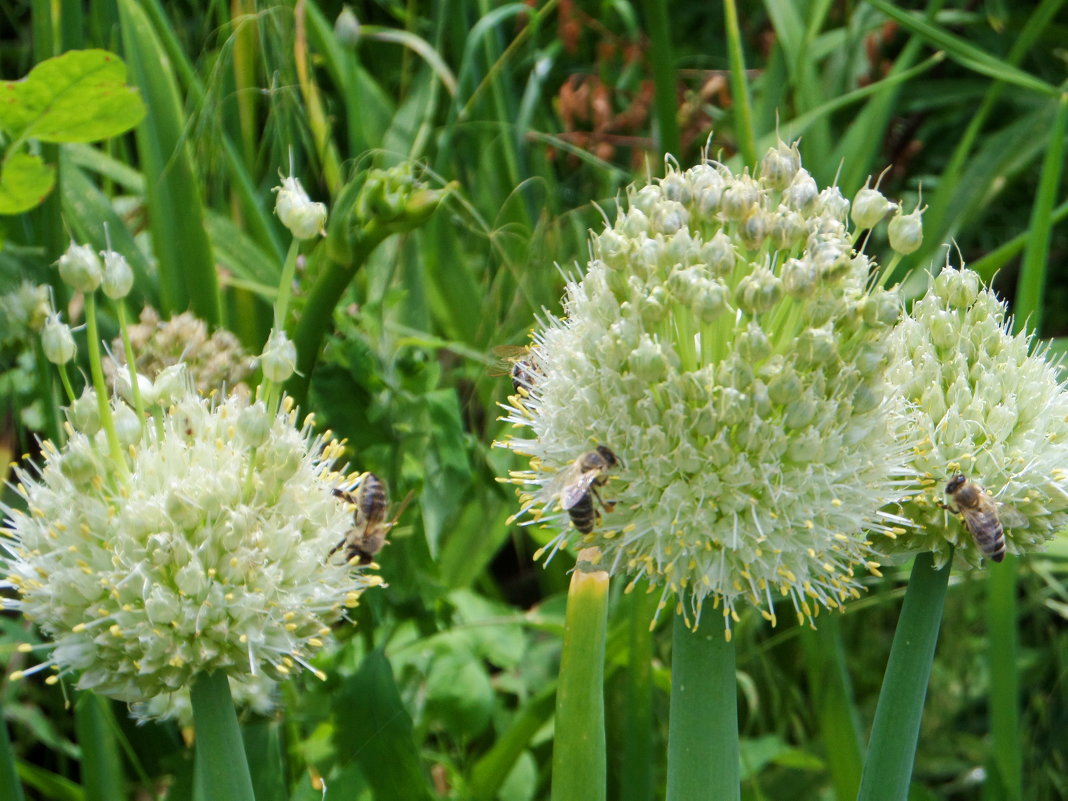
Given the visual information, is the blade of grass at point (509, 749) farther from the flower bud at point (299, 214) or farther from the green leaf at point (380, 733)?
the flower bud at point (299, 214)

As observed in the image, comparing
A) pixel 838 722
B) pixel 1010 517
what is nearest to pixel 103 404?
pixel 1010 517

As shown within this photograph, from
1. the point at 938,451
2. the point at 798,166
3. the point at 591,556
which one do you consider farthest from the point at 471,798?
the point at 798,166

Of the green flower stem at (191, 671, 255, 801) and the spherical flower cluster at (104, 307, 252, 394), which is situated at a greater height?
the spherical flower cluster at (104, 307, 252, 394)

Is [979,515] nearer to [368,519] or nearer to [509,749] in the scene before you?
[368,519]

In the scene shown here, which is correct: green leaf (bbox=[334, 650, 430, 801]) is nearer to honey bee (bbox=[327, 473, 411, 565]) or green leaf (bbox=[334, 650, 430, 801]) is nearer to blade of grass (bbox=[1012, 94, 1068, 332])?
honey bee (bbox=[327, 473, 411, 565])

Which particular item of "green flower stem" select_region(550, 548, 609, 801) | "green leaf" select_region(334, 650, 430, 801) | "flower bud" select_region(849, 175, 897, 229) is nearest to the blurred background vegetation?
"green leaf" select_region(334, 650, 430, 801)

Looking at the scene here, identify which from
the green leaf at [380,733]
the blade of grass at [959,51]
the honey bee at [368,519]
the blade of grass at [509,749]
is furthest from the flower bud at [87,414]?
the blade of grass at [959,51]
